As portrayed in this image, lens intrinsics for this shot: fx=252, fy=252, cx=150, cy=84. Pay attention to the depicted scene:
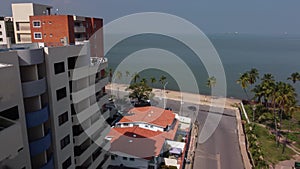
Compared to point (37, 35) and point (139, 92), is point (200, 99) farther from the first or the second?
point (37, 35)

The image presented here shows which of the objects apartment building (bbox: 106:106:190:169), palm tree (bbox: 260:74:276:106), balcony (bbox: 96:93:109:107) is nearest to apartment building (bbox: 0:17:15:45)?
balcony (bbox: 96:93:109:107)

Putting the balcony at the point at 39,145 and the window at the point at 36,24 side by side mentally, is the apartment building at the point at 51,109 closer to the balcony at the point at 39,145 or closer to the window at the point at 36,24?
the balcony at the point at 39,145

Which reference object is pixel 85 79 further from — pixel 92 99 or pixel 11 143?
pixel 11 143

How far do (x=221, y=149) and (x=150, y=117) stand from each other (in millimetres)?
10025

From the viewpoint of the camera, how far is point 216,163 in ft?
90.6

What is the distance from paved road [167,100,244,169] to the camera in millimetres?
27453

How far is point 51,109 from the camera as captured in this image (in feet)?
43.7

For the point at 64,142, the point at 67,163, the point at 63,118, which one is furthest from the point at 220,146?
the point at 63,118

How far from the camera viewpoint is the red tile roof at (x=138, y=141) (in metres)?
25.2

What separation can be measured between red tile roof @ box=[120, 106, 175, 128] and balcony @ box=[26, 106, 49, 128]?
831 inches

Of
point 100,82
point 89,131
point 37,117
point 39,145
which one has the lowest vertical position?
point 89,131

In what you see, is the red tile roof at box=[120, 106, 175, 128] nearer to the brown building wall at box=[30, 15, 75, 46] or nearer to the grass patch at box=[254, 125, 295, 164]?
the grass patch at box=[254, 125, 295, 164]

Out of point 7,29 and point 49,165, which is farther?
point 7,29

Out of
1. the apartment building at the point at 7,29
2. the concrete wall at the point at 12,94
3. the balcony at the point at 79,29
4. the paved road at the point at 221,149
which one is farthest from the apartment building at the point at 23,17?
the paved road at the point at 221,149
